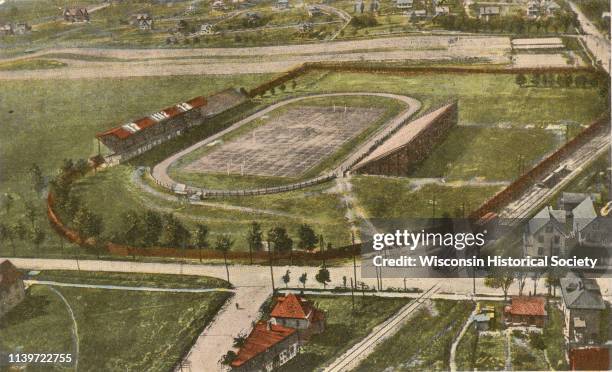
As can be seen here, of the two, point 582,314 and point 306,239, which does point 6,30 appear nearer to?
point 306,239

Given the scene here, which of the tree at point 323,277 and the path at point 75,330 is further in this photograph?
the tree at point 323,277

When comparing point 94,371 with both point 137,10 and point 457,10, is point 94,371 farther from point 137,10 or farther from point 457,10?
point 457,10

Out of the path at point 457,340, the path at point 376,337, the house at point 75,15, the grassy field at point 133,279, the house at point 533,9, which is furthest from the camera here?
the house at point 533,9

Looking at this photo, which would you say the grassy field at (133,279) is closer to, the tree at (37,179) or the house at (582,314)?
the tree at (37,179)

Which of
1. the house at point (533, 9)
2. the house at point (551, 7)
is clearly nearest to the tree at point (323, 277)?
the house at point (551, 7)

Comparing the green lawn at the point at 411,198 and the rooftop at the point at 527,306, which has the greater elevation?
the green lawn at the point at 411,198

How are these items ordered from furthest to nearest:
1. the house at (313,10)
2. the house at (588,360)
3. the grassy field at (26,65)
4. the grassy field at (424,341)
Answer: the grassy field at (26,65) < the house at (313,10) < the grassy field at (424,341) < the house at (588,360)

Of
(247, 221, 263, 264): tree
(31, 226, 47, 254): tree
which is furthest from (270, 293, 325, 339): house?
(31, 226, 47, 254): tree

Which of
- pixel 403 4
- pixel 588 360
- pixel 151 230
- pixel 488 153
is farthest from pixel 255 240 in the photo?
pixel 403 4

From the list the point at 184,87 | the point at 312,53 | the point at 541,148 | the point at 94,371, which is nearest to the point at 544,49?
the point at 541,148
